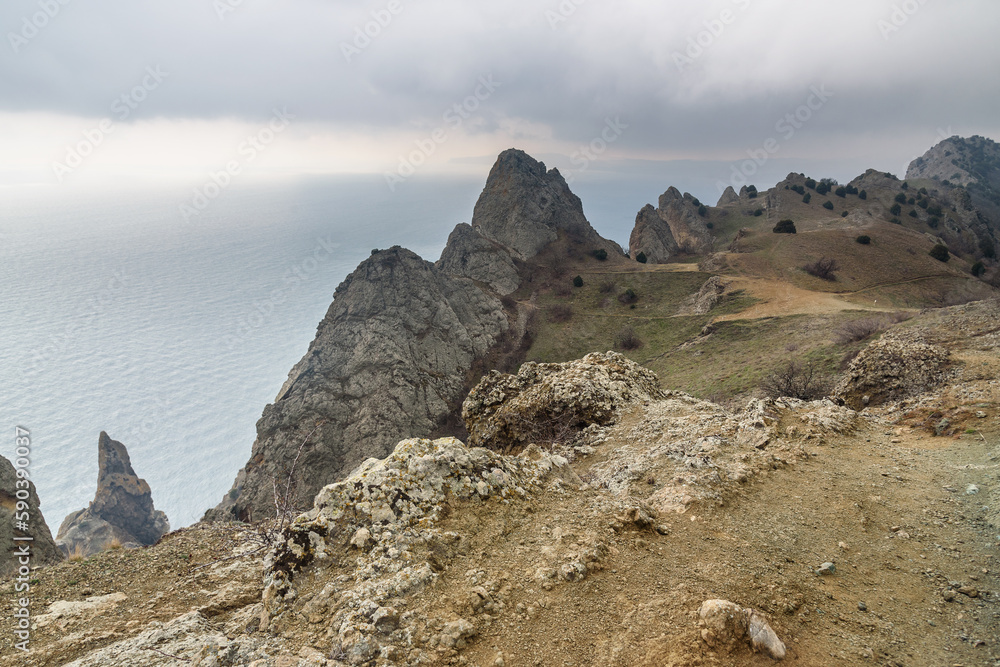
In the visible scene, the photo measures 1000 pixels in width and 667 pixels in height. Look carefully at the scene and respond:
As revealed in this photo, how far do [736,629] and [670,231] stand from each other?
96.8 meters

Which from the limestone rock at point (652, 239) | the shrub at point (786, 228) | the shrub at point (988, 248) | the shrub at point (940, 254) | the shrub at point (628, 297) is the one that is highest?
the limestone rock at point (652, 239)

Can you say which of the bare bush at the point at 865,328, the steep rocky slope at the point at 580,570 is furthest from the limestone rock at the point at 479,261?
the steep rocky slope at the point at 580,570

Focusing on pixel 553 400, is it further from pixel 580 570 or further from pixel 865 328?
pixel 865 328

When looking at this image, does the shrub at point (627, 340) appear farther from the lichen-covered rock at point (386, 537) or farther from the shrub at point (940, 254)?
the lichen-covered rock at point (386, 537)

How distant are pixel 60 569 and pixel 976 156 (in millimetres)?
239320

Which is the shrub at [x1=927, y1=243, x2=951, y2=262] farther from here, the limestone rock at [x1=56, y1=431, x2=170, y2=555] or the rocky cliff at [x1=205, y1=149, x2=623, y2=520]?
the limestone rock at [x1=56, y1=431, x2=170, y2=555]

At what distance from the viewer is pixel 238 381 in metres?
153

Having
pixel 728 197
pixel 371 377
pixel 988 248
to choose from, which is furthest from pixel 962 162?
pixel 371 377

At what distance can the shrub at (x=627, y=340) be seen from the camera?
53.4 metres

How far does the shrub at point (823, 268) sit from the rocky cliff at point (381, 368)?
134 feet

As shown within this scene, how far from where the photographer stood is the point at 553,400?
1545 centimetres

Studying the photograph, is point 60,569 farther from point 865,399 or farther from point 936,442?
point 865,399

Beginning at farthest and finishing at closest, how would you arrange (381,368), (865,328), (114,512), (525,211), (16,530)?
1. (525,211)
2. (114,512)
3. (381,368)
4. (865,328)
5. (16,530)

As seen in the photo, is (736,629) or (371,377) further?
(371,377)
